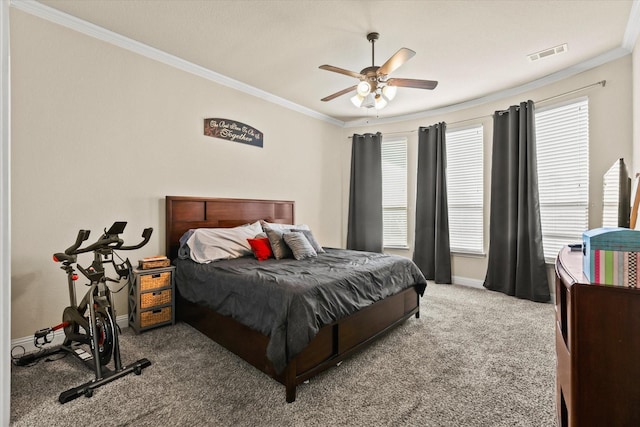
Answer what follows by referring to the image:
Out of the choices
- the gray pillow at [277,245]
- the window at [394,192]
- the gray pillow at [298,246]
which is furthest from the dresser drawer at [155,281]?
the window at [394,192]

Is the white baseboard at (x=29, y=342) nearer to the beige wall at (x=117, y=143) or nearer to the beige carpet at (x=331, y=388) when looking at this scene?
the beige wall at (x=117, y=143)

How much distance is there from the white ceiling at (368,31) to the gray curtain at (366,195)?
70.6 inches

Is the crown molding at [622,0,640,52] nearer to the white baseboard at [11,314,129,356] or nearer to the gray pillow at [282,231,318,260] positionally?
the gray pillow at [282,231,318,260]

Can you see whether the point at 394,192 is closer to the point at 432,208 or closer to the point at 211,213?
the point at 432,208

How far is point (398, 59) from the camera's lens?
2389 mm

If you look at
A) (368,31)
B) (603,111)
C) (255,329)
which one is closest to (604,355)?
(255,329)

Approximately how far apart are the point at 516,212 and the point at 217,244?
3.92 m

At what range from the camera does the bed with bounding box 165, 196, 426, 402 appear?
1.93 meters

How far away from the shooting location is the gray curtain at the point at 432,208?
15.3 ft

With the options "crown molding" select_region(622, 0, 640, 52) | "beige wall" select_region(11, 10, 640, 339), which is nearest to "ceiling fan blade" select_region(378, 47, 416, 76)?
"crown molding" select_region(622, 0, 640, 52)

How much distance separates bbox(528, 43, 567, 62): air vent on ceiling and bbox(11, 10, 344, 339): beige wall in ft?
11.3

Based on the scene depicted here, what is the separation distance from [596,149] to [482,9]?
7.48 feet

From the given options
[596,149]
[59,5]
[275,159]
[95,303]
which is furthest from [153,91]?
[596,149]

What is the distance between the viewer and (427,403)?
1.78 metres
